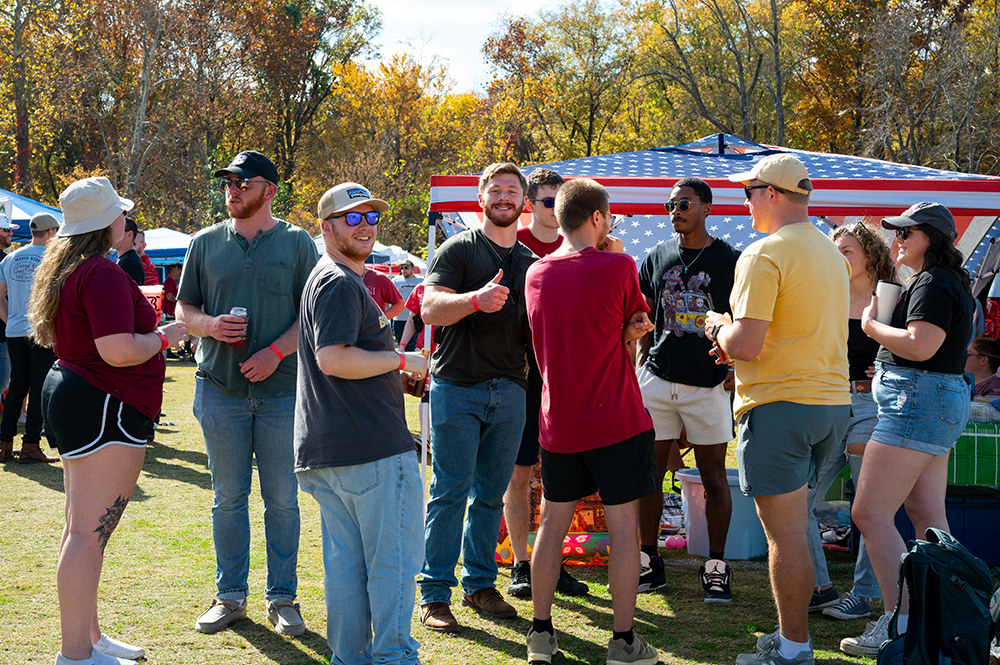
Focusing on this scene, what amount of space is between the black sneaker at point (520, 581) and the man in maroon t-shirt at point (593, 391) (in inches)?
40.0

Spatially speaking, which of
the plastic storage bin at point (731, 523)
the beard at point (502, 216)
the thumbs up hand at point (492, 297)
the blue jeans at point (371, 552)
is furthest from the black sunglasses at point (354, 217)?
the plastic storage bin at point (731, 523)

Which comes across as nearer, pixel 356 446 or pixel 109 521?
pixel 356 446

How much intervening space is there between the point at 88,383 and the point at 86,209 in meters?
0.66

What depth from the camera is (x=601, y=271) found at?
11.1 ft

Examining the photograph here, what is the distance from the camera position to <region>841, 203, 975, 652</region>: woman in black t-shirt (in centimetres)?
354

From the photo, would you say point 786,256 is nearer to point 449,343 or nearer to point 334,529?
point 449,343

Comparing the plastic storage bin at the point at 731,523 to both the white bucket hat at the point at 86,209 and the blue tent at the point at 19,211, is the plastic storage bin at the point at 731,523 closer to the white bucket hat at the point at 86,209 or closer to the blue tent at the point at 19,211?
the white bucket hat at the point at 86,209

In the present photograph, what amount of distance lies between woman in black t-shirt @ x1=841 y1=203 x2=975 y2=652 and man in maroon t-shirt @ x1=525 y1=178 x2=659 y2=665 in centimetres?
101

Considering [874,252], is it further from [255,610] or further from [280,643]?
[255,610]

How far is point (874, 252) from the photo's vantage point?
173 inches

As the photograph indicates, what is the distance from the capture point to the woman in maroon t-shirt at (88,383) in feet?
10.3

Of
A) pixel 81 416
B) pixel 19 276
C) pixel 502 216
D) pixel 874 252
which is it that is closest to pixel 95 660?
pixel 81 416

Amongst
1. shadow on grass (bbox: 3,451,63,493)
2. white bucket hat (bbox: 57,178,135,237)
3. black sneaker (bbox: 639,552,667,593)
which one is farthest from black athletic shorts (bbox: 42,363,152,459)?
shadow on grass (bbox: 3,451,63,493)

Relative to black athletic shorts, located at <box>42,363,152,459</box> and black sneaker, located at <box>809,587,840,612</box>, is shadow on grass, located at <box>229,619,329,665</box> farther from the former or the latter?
black sneaker, located at <box>809,587,840,612</box>
